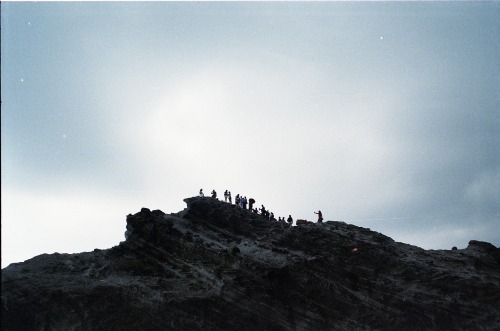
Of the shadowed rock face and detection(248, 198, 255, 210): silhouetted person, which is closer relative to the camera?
the shadowed rock face

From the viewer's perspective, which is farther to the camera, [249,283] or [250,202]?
[250,202]

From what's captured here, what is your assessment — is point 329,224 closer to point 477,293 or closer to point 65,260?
point 477,293

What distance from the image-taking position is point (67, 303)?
21.6 meters

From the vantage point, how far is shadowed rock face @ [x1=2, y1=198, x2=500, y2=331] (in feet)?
72.1

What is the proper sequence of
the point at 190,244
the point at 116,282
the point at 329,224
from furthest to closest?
the point at 329,224 → the point at 190,244 → the point at 116,282

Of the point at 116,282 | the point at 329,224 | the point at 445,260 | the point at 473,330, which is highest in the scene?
the point at 329,224

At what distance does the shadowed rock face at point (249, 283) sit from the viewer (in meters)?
22.0

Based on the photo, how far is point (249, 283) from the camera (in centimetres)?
2461

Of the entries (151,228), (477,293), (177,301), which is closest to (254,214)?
(151,228)

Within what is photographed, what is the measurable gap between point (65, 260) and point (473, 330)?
29505 mm

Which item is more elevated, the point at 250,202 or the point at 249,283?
the point at 250,202

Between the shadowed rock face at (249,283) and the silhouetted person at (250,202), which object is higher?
the silhouetted person at (250,202)

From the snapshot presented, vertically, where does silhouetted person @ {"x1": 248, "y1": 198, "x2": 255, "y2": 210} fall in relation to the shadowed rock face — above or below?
above

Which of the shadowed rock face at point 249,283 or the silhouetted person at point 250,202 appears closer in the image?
the shadowed rock face at point 249,283
